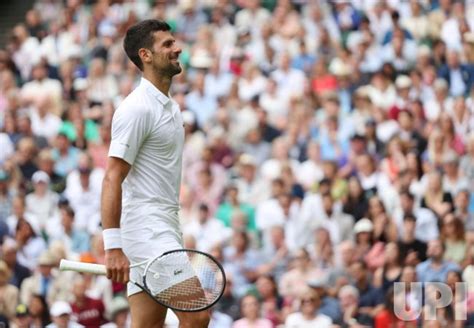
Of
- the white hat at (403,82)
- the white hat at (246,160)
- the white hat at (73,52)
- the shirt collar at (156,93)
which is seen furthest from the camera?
the white hat at (73,52)

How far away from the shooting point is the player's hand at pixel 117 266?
6816 millimetres

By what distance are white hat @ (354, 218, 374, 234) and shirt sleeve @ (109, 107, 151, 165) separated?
6482 mm

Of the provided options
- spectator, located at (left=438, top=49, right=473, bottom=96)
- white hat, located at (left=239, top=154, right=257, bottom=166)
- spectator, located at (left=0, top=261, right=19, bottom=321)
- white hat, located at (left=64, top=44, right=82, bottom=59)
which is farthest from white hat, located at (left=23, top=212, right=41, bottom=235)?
spectator, located at (left=438, top=49, right=473, bottom=96)

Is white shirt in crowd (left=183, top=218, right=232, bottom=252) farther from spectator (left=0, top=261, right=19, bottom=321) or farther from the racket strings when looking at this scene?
the racket strings

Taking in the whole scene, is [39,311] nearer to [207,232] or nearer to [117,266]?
[207,232]

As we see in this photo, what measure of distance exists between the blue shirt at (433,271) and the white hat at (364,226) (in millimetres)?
1065

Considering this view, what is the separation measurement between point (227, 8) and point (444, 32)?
3.42 m

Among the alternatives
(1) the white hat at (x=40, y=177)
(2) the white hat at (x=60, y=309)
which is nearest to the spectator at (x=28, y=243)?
(1) the white hat at (x=40, y=177)

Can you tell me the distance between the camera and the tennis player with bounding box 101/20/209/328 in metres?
7.02

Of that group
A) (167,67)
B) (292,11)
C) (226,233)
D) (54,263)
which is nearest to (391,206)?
(226,233)

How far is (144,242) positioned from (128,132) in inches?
23.1

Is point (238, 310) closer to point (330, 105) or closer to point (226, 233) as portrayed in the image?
point (226, 233)

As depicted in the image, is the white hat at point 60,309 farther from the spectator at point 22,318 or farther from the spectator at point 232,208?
the spectator at point 232,208

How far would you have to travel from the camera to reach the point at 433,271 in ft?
39.7
